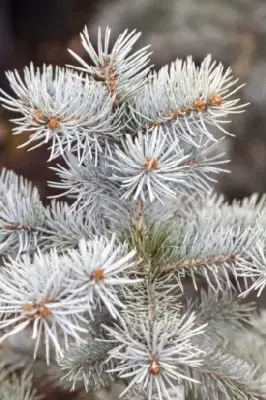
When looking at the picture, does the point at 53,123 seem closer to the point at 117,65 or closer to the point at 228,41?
the point at 117,65

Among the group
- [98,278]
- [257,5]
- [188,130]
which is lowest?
[98,278]

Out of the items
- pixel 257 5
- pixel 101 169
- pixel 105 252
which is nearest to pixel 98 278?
pixel 105 252

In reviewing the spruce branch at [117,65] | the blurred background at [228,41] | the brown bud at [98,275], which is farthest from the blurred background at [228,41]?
the brown bud at [98,275]

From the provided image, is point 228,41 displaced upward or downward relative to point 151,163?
upward

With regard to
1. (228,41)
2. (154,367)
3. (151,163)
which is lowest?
(154,367)

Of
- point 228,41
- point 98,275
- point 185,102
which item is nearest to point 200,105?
point 185,102

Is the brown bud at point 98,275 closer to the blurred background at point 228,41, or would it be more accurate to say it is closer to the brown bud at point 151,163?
the brown bud at point 151,163

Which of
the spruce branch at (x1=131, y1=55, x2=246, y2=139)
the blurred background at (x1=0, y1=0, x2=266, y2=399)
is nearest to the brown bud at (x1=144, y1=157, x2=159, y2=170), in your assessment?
the spruce branch at (x1=131, y1=55, x2=246, y2=139)

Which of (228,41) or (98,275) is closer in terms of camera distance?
(98,275)

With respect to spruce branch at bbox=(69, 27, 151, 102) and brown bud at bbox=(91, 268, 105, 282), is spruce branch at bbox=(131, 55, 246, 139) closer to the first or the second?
spruce branch at bbox=(69, 27, 151, 102)

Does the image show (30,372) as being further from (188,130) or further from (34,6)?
(34,6)

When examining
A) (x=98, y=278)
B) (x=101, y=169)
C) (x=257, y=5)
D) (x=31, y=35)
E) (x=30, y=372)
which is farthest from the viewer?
(x=31, y=35)
